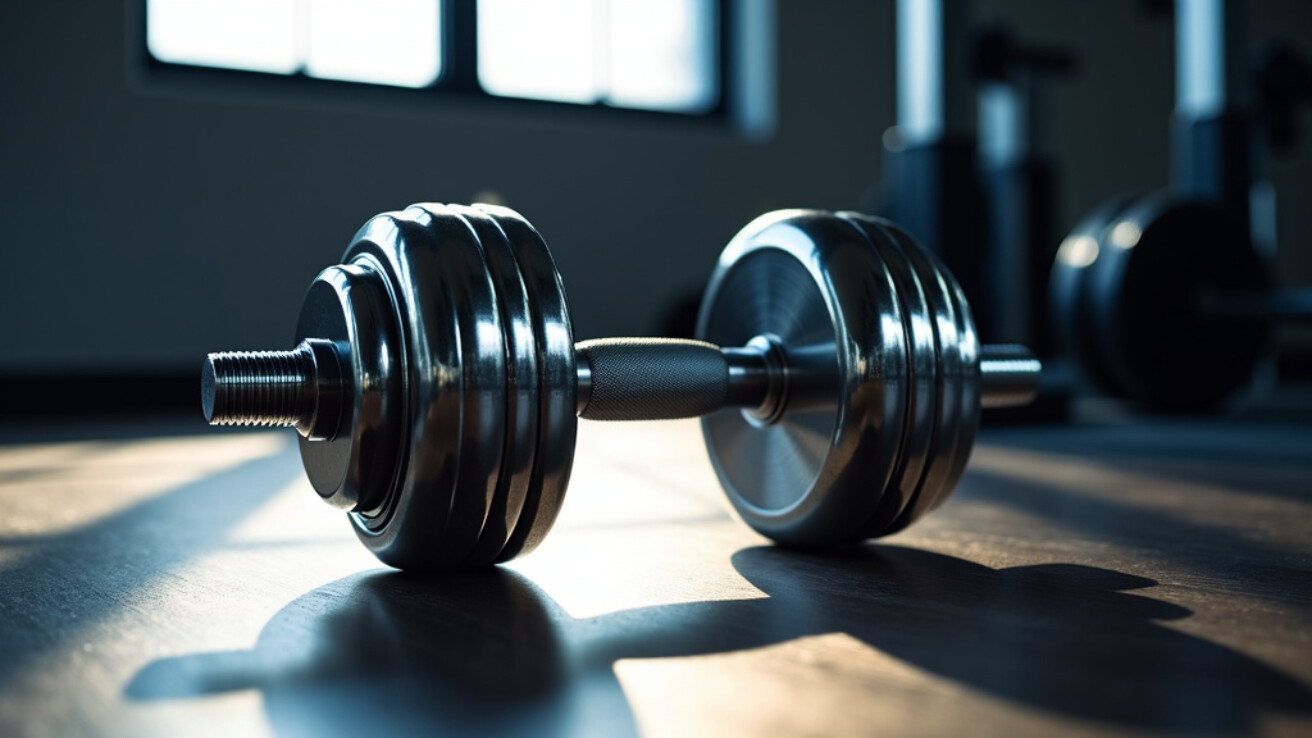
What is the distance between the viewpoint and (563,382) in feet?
2.36

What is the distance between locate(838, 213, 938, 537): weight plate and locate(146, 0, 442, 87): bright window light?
9.96ft

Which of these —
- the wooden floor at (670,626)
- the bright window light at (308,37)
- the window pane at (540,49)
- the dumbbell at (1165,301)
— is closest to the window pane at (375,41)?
the bright window light at (308,37)

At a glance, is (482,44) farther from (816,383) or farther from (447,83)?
(816,383)

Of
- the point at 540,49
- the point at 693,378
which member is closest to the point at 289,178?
the point at 540,49

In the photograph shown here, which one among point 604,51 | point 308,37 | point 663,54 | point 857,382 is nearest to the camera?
point 857,382

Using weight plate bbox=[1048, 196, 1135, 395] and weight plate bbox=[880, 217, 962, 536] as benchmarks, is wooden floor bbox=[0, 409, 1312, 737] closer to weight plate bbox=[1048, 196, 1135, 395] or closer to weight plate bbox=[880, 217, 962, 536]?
weight plate bbox=[880, 217, 962, 536]

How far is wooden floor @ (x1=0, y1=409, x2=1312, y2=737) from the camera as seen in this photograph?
1.66 feet

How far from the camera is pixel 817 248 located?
0.87m

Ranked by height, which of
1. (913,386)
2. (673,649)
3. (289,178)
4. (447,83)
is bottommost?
(673,649)

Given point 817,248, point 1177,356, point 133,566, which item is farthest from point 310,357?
point 1177,356

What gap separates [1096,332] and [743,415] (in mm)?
1680

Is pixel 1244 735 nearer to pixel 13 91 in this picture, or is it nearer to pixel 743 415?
pixel 743 415

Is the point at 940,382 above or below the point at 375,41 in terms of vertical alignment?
below

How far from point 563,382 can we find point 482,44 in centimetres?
327
